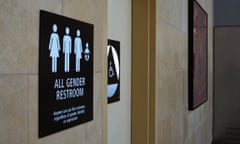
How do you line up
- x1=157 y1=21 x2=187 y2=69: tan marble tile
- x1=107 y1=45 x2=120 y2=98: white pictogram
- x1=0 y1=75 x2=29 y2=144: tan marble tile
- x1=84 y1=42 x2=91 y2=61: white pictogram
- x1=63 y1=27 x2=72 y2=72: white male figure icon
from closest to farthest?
1. x1=0 y1=75 x2=29 y2=144: tan marble tile
2. x1=63 y1=27 x2=72 y2=72: white male figure icon
3. x1=84 y1=42 x2=91 y2=61: white pictogram
4. x1=107 y1=45 x2=120 y2=98: white pictogram
5. x1=157 y1=21 x2=187 y2=69: tan marble tile

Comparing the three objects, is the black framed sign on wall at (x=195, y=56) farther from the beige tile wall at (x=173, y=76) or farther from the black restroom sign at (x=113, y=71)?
the black restroom sign at (x=113, y=71)

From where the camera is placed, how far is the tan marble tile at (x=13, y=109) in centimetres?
102

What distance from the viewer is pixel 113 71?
2.16 metres

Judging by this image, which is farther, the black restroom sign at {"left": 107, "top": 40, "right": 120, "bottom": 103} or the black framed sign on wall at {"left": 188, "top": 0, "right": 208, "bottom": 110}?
the black framed sign on wall at {"left": 188, "top": 0, "right": 208, "bottom": 110}

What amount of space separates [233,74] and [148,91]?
13.9 ft

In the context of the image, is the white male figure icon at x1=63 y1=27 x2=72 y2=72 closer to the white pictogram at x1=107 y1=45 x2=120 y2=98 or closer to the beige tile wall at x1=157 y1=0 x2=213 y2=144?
the white pictogram at x1=107 y1=45 x2=120 y2=98

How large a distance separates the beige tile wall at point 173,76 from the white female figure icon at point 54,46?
1.50m

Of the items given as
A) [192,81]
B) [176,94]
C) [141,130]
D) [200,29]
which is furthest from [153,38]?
[200,29]

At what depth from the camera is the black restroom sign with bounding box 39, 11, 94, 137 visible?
1208 mm

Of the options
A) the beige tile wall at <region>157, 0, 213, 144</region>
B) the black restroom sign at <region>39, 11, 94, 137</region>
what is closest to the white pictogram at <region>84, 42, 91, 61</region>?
the black restroom sign at <region>39, 11, 94, 137</region>

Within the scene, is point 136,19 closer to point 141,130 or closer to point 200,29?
point 141,130

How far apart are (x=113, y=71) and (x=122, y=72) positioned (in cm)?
21

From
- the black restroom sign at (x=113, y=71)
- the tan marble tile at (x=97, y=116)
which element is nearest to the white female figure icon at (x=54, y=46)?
the tan marble tile at (x=97, y=116)

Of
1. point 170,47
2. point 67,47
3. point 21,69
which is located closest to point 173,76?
point 170,47
